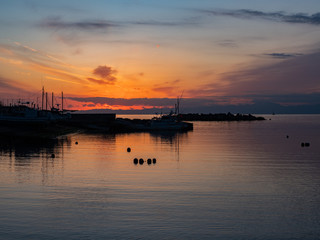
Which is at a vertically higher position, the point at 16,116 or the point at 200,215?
the point at 16,116

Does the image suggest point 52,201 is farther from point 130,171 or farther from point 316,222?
point 316,222

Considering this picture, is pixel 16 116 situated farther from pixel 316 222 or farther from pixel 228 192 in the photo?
pixel 316 222

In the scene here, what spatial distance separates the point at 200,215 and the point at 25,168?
72.6 ft

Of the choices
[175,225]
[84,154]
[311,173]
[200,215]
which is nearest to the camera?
[175,225]

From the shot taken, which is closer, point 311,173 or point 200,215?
point 200,215

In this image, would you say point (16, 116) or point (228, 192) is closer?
point (228, 192)

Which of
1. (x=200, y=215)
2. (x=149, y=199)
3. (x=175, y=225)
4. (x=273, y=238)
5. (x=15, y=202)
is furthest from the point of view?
(x=149, y=199)

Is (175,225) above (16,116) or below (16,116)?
below

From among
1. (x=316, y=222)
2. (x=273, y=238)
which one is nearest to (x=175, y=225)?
(x=273, y=238)

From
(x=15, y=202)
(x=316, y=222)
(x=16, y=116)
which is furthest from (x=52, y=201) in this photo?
(x=16, y=116)

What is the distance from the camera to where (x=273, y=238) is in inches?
631

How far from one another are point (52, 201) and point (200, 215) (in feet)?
32.3

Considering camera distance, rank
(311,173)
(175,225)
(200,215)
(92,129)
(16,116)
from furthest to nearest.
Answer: (92,129)
(16,116)
(311,173)
(200,215)
(175,225)

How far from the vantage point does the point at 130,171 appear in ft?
113
